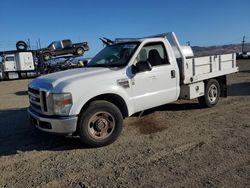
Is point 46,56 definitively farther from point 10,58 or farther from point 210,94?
point 210,94

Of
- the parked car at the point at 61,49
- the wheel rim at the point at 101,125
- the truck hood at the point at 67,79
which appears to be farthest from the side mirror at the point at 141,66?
the parked car at the point at 61,49

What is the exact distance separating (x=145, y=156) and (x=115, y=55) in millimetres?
2610

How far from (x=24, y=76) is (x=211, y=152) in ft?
86.5

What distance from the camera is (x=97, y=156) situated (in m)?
5.01

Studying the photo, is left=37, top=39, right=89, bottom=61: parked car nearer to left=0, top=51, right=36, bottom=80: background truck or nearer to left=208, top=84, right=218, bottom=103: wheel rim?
left=0, top=51, right=36, bottom=80: background truck

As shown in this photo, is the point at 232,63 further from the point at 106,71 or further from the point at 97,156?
the point at 97,156

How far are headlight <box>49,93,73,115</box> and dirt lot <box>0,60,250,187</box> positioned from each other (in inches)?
31.1

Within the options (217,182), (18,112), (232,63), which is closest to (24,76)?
(18,112)

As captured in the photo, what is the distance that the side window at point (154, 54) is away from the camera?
6.42 m

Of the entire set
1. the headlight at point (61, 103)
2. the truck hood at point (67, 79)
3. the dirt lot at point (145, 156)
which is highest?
the truck hood at point (67, 79)

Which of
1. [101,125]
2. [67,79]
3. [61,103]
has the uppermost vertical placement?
[67,79]

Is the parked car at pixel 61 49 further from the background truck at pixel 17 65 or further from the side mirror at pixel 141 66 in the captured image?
Answer: the side mirror at pixel 141 66

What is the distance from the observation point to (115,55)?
656 centimetres

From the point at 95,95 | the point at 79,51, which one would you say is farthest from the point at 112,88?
the point at 79,51
